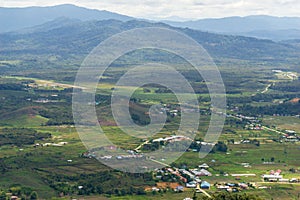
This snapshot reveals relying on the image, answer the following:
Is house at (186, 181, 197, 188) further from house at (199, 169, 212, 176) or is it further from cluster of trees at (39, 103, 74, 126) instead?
cluster of trees at (39, 103, 74, 126)

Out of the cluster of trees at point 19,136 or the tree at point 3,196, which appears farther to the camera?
the cluster of trees at point 19,136

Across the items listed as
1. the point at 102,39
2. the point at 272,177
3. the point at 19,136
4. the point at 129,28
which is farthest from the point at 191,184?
the point at 129,28

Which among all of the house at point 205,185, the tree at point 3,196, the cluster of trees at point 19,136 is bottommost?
the cluster of trees at point 19,136

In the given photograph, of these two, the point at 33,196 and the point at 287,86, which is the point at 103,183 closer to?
the point at 33,196

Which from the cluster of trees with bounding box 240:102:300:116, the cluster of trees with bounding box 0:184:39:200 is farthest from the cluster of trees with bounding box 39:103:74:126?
the cluster of trees with bounding box 0:184:39:200

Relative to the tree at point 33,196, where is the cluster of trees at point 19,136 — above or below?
below

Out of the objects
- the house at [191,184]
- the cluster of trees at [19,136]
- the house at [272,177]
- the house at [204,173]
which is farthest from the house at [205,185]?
the cluster of trees at [19,136]

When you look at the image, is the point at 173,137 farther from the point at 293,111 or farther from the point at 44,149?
the point at 293,111

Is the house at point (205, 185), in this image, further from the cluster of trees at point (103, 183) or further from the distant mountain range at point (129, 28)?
the distant mountain range at point (129, 28)
